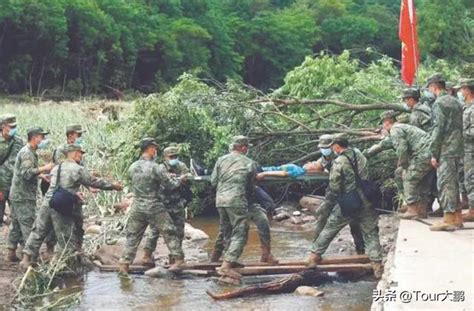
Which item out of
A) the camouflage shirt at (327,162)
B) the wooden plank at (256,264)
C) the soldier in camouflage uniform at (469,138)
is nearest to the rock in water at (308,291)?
the wooden plank at (256,264)

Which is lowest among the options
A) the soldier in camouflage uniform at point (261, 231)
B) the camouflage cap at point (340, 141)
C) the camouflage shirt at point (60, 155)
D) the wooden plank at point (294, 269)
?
the wooden plank at point (294, 269)

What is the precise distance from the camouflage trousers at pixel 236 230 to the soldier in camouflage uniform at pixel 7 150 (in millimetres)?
3125

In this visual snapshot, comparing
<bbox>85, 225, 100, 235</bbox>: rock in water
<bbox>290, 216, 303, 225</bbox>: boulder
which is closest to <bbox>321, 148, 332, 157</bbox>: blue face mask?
<bbox>85, 225, 100, 235</bbox>: rock in water

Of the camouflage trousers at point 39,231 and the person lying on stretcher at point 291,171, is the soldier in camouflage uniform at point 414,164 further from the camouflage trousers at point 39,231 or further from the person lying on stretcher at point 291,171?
the camouflage trousers at point 39,231

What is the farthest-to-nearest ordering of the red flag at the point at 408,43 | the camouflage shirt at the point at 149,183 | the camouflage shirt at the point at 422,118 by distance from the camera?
the red flag at the point at 408,43
the camouflage shirt at the point at 422,118
the camouflage shirt at the point at 149,183

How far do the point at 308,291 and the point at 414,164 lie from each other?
2267 millimetres

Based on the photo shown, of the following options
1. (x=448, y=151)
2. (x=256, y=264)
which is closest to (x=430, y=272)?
(x=448, y=151)

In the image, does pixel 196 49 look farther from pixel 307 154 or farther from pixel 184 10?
pixel 307 154

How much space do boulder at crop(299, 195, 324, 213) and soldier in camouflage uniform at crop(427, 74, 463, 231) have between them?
581 centimetres

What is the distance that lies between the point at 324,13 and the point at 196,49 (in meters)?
29.4

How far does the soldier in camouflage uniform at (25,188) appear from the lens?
11.4 metres

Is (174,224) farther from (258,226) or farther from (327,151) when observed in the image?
(327,151)

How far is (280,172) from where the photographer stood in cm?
1138

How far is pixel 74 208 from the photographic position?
36.3ft
